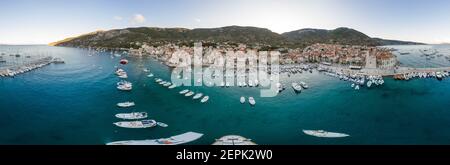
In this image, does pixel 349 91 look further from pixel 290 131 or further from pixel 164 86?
pixel 164 86

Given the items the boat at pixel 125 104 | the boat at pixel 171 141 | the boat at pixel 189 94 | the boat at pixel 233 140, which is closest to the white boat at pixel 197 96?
the boat at pixel 189 94

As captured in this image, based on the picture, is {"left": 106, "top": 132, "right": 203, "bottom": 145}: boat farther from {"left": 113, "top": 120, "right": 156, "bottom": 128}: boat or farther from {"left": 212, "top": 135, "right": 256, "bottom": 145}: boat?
{"left": 113, "top": 120, "right": 156, "bottom": 128}: boat

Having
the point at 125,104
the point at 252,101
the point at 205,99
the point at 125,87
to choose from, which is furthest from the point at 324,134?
the point at 125,87

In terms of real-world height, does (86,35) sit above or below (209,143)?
above

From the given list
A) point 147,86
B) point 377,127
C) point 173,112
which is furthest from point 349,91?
point 147,86

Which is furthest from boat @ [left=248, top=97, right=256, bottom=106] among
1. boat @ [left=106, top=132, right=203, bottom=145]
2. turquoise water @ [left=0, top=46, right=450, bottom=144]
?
boat @ [left=106, top=132, right=203, bottom=145]

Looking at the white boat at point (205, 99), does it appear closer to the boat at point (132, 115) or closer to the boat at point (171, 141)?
the boat at point (132, 115)
